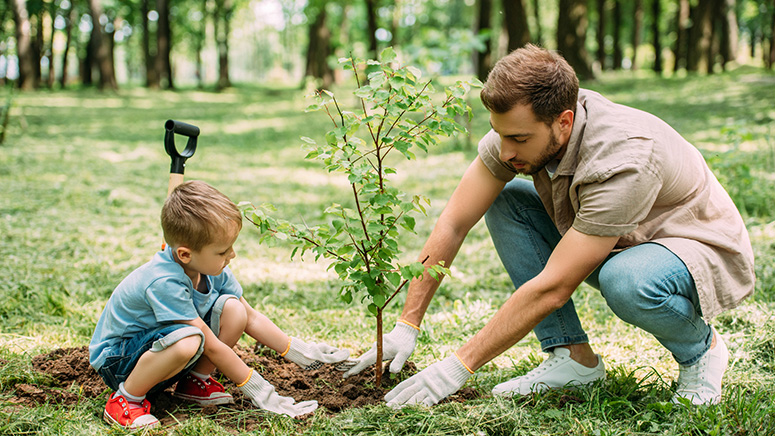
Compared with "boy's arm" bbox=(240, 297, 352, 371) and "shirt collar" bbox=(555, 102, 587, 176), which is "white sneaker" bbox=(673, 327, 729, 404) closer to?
"shirt collar" bbox=(555, 102, 587, 176)

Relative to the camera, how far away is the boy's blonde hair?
2285 millimetres

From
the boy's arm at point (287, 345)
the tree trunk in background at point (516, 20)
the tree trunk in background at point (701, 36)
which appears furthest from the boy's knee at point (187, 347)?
the tree trunk in background at point (701, 36)

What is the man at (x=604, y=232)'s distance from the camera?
2.25 meters

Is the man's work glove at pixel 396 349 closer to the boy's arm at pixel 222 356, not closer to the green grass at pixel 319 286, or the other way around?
the green grass at pixel 319 286

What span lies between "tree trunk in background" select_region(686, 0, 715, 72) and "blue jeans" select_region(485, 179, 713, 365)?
17.9 m

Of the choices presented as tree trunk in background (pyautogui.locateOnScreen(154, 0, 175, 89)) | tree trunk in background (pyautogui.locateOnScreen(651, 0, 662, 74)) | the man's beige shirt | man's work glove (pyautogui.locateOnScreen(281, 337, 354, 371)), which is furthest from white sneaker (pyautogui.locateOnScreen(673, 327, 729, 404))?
tree trunk in background (pyautogui.locateOnScreen(154, 0, 175, 89))

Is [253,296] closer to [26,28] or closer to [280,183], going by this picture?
[280,183]

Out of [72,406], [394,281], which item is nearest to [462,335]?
[394,281]

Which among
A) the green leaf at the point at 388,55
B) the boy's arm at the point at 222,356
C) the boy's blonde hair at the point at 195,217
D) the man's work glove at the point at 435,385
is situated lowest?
the man's work glove at the point at 435,385

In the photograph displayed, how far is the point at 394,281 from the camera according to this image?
91.0 inches

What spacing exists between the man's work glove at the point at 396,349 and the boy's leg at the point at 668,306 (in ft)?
2.87

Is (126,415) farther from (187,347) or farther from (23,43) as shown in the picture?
(23,43)

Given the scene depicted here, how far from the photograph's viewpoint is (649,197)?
7.35ft

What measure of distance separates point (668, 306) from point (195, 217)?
1.83 meters
